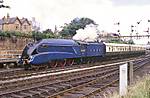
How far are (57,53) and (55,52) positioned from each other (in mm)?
343

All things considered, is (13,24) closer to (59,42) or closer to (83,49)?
(83,49)

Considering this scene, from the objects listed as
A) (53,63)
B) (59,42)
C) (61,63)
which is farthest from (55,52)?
(61,63)

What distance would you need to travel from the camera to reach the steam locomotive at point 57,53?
26.8 m

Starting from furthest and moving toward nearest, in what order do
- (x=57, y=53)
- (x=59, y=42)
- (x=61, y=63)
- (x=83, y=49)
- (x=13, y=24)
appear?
(x=13, y=24), (x=83, y=49), (x=61, y=63), (x=59, y=42), (x=57, y=53)

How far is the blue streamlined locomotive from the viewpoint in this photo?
26844mm

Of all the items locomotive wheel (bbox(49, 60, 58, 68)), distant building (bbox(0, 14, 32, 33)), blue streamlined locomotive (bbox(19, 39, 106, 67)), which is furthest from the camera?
distant building (bbox(0, 14, 32, 33))

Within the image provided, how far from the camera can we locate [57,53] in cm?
2980

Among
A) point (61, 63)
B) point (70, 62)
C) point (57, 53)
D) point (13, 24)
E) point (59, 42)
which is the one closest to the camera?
point (57, 53)

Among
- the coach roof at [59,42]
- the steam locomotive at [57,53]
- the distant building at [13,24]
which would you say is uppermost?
the distant building at [13,24]

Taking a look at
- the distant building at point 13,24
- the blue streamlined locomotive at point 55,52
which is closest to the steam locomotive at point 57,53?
the blue streamlined locomotive at point 55,52

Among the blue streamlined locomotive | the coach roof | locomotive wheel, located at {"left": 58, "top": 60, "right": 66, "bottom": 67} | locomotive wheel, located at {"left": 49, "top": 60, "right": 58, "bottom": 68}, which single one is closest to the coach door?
the blue streamlined locomotive

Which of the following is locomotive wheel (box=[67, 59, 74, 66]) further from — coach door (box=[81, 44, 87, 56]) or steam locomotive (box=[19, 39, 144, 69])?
coach door (box=[81, 44, 87, 56])

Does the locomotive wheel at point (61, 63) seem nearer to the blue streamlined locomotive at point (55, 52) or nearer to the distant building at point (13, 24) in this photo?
the blue streamlined locomotive at point (55, 52)

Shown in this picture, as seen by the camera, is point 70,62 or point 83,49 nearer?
point 70,62
